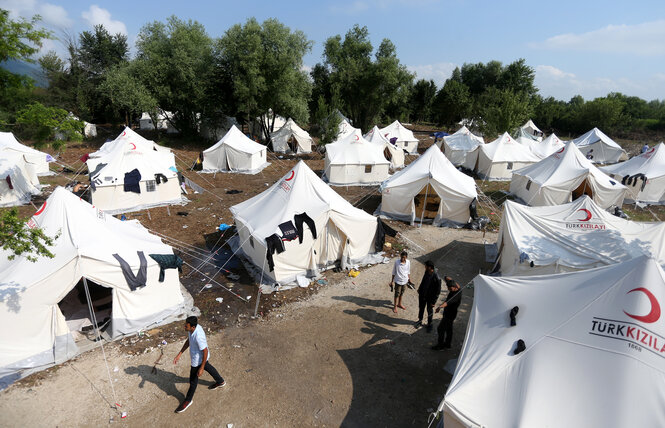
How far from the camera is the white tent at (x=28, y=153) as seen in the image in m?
17.4

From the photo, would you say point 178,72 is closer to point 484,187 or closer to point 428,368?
point 484,187

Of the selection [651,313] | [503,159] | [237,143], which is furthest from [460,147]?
[651,313]

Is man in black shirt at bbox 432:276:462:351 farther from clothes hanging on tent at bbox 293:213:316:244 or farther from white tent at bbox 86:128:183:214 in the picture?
white tent at bbox 86:128:183:214

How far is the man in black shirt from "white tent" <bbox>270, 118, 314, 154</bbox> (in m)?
24.6

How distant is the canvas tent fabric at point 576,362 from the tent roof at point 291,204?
235 inches

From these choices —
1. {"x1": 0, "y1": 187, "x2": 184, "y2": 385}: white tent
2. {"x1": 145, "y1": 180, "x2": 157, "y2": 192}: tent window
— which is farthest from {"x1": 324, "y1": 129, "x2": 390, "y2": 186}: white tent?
{"x1": 0, "y1": 187, "x2": 184, "y2": 385}: white tent

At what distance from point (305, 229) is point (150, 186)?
10.0m

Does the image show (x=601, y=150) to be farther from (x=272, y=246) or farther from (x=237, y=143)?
(x=272, y=246)

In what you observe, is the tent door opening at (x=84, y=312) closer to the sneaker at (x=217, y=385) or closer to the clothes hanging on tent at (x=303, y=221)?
the sneaker at (x=217, y=385)

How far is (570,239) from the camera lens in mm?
9414

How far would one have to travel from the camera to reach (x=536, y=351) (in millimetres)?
5039

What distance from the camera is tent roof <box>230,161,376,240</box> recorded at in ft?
33.8

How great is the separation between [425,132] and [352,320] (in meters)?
41.7

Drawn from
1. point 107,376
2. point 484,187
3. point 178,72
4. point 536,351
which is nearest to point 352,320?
point 536,351
